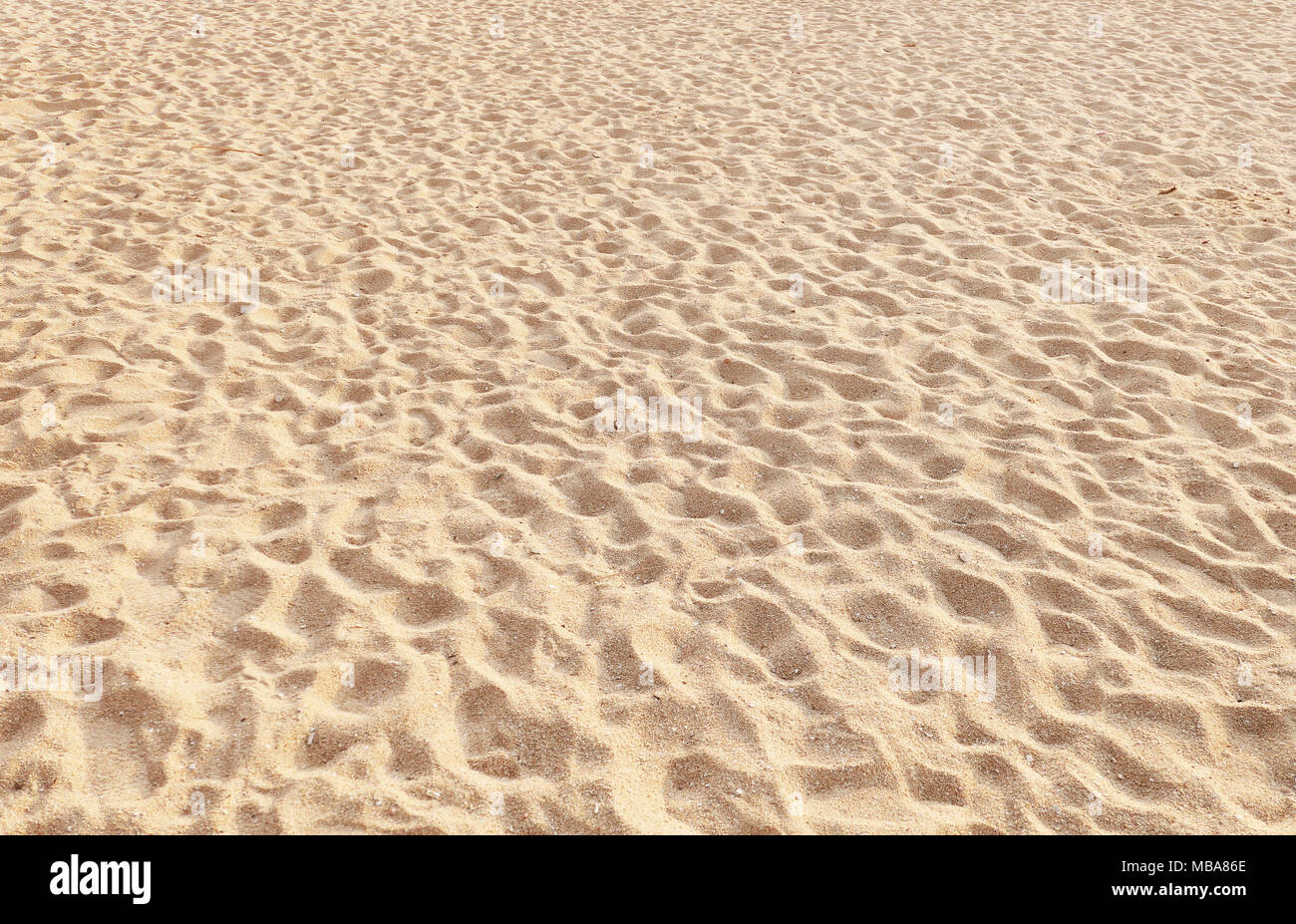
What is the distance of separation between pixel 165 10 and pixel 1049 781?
11073mm

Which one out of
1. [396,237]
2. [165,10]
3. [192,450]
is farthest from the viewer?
[165,10]

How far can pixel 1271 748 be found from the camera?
8.93ft

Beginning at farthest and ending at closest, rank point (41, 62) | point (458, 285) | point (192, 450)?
point (41, 62) < point (458, 285) < point (192, 450)

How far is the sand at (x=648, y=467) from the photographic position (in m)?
2.68

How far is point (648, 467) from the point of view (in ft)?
12.6

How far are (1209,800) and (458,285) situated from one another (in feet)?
13.2

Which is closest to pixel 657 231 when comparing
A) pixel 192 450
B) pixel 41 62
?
pixel 192 450

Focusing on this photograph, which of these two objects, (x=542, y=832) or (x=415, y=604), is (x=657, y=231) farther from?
(x=542, y=832)

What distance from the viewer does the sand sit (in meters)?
2.68

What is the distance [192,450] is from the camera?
12.8 ft

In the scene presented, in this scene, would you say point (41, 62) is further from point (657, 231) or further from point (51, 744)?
point (51, 744)
